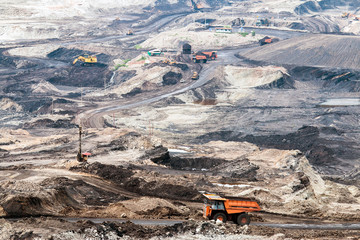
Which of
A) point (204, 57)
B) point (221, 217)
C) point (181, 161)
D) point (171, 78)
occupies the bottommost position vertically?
point (171, 78)

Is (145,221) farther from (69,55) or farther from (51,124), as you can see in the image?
(69,55)

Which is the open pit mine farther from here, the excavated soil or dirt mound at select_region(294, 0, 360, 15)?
dirt mound at select_region(294, 0, 360, 15)

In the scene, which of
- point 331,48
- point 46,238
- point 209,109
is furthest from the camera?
point 331,48

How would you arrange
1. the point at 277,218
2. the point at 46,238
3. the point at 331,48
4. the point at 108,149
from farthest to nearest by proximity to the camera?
1. the point at 331,48
2. the point at 108,149
3. the point at 277,218
4. the point at 46,238

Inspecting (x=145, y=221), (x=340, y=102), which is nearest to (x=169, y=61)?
(x=340, y=102)

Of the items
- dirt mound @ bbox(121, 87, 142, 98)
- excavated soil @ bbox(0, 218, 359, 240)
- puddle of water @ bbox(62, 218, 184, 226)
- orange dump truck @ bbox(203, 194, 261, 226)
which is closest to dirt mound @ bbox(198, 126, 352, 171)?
dirt mound @ bbox(121, 87, 142, 98)

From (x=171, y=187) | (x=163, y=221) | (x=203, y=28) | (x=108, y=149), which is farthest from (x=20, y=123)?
(x=203, y=28)

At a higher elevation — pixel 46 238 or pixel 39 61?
pixel 46 238

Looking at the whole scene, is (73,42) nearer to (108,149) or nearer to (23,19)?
(23,19)
